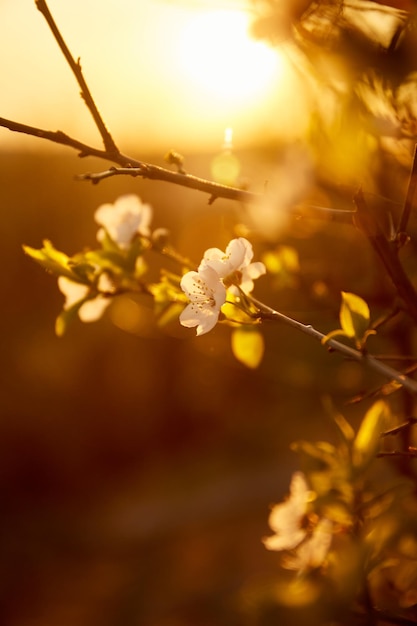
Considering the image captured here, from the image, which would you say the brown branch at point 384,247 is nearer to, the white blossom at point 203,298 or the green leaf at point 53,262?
the white blossom at point 203,298

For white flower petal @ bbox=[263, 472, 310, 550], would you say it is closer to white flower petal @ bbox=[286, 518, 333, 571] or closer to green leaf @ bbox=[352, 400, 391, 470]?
white flower petal @ bbox=[286, 518, 333, 571]

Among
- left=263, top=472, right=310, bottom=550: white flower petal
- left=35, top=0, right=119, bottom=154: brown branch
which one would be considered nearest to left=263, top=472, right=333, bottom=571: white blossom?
left=263, top=472, right=310, bottom=550: white flower petal

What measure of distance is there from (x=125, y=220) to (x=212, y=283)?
42 cm

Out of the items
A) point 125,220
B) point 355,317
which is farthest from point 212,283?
point 125,220

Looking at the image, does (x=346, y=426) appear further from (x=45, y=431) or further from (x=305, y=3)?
(x=45, y=431)

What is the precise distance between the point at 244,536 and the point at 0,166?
473 cm

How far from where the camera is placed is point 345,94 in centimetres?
99

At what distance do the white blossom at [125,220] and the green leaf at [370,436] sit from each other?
46 centimetres

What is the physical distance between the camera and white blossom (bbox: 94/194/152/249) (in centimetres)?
109

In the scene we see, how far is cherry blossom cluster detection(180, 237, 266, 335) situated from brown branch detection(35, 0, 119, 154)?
16 centimetres

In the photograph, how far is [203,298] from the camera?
2.61ft

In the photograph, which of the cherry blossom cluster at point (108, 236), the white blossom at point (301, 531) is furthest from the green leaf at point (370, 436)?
the cherry blossom cluster at point (108, 236)

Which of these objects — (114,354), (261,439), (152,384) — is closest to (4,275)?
(114,354)

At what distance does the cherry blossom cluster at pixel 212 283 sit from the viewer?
2.48 feet
